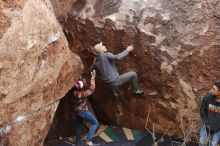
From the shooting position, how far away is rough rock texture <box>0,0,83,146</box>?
21.7ft

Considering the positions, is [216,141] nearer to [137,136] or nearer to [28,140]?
[137,136]

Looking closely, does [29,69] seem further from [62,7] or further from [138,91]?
[62,7]

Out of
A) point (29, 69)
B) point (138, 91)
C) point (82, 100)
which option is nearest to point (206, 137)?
point (138, 91)

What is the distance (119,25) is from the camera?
8656 millimetres

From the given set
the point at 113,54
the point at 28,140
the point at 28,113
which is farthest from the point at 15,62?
the point at 113,54

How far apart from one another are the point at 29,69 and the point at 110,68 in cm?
187

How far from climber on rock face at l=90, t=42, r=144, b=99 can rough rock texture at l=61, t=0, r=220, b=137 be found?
379mm

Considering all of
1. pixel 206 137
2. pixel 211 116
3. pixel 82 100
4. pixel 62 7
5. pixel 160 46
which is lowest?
pixel 206 137

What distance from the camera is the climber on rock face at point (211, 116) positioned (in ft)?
24.1

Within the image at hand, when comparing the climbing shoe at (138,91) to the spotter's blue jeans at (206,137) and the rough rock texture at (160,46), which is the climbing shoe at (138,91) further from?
the spotter's blue jeans at (206,137)

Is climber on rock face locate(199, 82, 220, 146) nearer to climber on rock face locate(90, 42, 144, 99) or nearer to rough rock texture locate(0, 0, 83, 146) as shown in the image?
climber on rock face locate(90, 42, 144, 99)

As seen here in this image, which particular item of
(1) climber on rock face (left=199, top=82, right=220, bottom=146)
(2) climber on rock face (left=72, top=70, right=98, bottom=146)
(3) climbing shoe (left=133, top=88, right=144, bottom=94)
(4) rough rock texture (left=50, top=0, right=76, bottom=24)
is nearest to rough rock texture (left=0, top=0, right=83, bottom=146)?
(2) climber on rock face (left=72, top=70, right=98, bottom=146)

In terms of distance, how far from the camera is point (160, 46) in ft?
27.5

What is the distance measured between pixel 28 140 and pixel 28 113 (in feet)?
1.62
